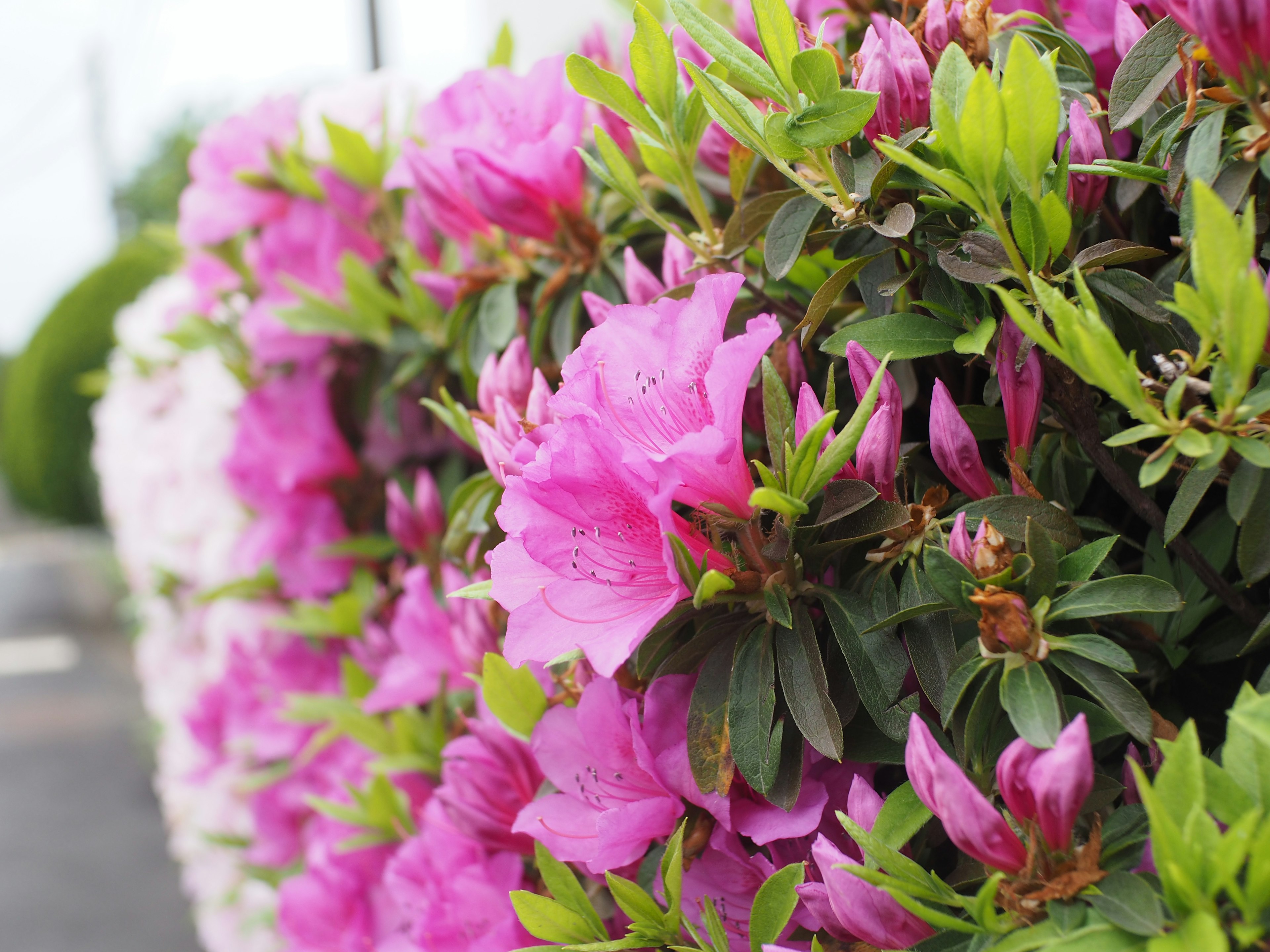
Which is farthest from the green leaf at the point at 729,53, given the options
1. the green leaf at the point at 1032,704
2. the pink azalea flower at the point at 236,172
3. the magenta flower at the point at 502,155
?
the pink azalea flower at the point at 236,172

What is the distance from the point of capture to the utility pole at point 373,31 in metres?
2.99

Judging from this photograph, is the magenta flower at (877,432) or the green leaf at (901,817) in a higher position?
the magenta flower at (877,432)

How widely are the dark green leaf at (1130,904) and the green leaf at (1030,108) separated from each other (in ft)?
1.04

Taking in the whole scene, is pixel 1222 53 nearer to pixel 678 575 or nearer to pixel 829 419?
pixel 829 419

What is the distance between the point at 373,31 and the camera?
300cm

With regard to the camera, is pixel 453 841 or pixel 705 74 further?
pixel 453 841

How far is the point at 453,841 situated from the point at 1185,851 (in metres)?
0.54

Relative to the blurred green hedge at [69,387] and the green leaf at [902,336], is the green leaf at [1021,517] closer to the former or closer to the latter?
the green leaf at [902,336]

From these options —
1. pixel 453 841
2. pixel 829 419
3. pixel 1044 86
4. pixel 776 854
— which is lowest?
pixel 453 841

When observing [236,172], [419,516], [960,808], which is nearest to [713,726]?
[960,808]

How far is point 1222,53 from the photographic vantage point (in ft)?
1.48

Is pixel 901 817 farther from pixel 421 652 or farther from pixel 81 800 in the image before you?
pixel 81 800

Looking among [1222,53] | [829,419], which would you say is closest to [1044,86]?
[1222,53]

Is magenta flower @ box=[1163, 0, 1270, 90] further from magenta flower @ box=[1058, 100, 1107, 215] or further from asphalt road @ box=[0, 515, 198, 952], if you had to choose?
asphalt road @ box=[0, 515, 198, 952]
